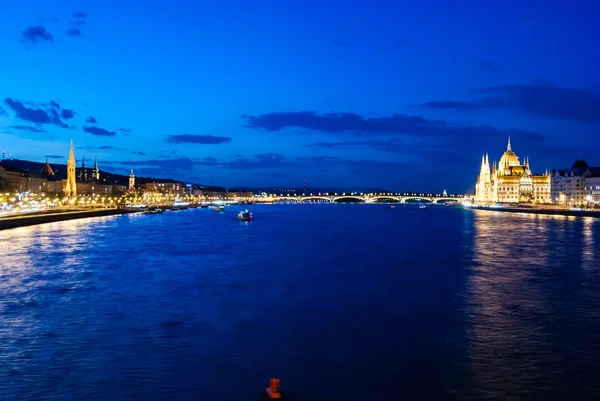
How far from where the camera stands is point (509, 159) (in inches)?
6624

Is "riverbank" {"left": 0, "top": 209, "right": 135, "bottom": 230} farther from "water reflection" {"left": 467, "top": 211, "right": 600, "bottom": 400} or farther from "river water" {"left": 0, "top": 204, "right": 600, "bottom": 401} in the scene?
"water reflection" {"left": 467, "top": 211, "right": 600, "bottom": 400}

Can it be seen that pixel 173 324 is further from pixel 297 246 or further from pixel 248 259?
pixel 297 246

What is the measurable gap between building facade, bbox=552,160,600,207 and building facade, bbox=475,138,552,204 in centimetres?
979

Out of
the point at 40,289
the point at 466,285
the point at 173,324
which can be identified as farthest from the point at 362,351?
the point at 40,289

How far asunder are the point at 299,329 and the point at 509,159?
16602cm

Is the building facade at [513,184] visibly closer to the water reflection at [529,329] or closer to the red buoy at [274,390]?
the water reflection at [529,329]

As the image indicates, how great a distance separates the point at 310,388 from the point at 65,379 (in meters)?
4.28

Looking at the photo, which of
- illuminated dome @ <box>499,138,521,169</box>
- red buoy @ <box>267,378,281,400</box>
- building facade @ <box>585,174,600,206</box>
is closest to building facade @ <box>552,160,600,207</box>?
building facade @ <box>585,174,600,206</box>

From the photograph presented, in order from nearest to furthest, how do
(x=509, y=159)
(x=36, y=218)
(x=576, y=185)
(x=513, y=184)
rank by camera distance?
(x=36, y=218)
(x=576, y=185)
(x=513, y=184)
(x=509, y=159)

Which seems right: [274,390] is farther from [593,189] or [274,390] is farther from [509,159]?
[509,159]

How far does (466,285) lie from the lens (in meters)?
21.7

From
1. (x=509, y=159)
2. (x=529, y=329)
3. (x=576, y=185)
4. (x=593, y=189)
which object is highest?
(x=509, y=159)

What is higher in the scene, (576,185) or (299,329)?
(576,185)

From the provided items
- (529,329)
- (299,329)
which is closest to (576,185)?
(529,329)
